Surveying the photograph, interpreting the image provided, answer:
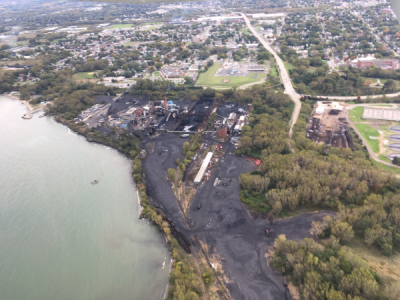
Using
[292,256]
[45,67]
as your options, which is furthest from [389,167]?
[45,67]

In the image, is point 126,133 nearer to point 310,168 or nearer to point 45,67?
point 310,168

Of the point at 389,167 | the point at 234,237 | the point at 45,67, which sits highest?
the point at 389,167

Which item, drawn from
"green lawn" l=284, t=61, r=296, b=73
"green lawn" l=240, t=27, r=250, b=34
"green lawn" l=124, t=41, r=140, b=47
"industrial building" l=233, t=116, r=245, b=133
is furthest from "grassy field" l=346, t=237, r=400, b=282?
"green lawn" l=240, t=27, r=250, b=34

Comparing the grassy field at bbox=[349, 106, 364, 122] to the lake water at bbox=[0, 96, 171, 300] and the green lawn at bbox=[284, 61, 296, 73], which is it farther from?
the lake water at bbox=[0, 96, 171, 300]

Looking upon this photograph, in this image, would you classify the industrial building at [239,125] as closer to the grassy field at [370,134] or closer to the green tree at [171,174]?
the green tree at [171,174]

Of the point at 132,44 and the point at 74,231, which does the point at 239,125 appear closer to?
the point at 74,231

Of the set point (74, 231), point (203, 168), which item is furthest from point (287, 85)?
point (74, 231)
